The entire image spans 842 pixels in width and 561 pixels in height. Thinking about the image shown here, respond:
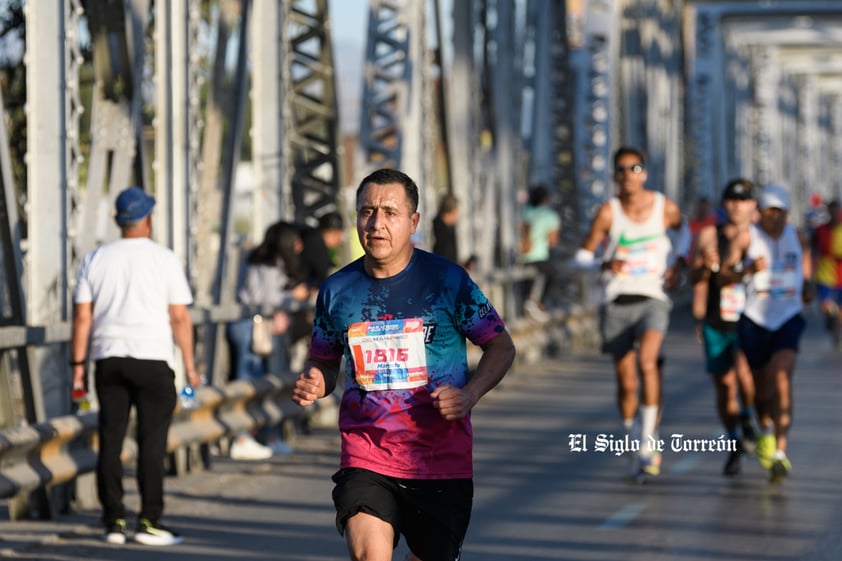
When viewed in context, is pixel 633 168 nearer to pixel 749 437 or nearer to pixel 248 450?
pixel 749 437

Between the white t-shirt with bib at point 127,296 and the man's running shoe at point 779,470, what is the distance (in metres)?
3.73

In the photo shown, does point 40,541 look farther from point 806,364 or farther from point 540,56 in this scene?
point 540,56

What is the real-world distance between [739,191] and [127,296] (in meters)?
4.09

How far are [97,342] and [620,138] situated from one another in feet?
88.9

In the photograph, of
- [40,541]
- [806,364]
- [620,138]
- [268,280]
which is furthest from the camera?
[620,138]

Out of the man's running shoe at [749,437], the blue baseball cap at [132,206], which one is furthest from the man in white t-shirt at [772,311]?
the blue baseball cap at [132,206]

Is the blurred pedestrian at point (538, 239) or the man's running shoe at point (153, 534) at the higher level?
the blurred pedestrian at point (538, 239)

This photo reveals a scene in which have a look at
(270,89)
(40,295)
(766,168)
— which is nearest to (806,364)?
(270,89)

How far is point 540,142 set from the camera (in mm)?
25688

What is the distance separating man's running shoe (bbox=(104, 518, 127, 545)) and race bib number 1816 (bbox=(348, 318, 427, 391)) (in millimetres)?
3786

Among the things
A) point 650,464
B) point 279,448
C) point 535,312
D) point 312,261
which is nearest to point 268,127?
point 312,261

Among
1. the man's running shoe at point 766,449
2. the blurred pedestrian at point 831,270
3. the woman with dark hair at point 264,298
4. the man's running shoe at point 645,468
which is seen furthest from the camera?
the blurred pedestrian at point 831,270

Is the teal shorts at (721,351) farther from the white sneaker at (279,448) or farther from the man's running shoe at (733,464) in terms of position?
the white sneaker at (279,448)

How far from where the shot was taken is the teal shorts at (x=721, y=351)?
12477 mm
